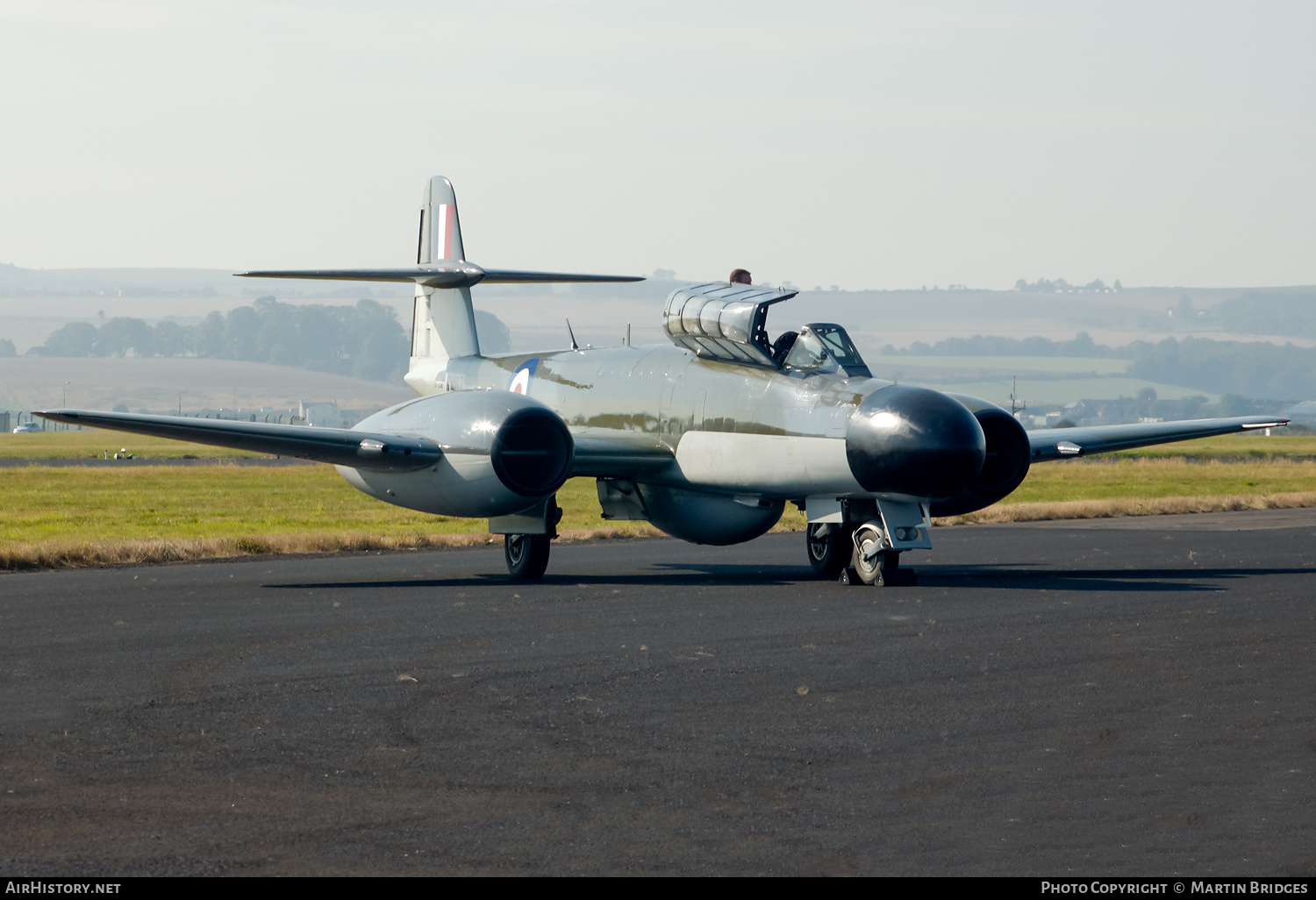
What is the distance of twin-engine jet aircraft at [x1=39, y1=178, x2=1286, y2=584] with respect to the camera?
18.5m

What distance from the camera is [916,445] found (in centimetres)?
1788

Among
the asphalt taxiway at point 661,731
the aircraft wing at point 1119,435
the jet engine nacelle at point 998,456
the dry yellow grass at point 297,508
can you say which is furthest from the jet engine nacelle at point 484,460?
the aircraft wing at point 1119,435

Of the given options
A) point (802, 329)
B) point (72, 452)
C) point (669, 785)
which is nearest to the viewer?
point (669, 785)

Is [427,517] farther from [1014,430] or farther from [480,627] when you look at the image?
[480,627]

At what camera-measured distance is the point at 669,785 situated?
8391 mm

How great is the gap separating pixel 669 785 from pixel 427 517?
34675mm

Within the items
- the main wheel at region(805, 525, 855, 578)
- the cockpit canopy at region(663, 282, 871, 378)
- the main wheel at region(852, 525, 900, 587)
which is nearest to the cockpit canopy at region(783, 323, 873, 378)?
the cockpit canopy at region(663, 282, 871, 378)

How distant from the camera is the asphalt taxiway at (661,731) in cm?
710

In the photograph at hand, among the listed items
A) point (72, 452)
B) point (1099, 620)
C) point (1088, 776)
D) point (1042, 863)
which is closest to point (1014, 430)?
point (1099, 620)

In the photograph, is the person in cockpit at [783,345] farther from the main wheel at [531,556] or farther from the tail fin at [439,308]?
the tail fin at [439,308]

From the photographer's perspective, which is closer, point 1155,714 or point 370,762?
point 370,762

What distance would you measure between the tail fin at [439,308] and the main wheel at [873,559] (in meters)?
10.2
